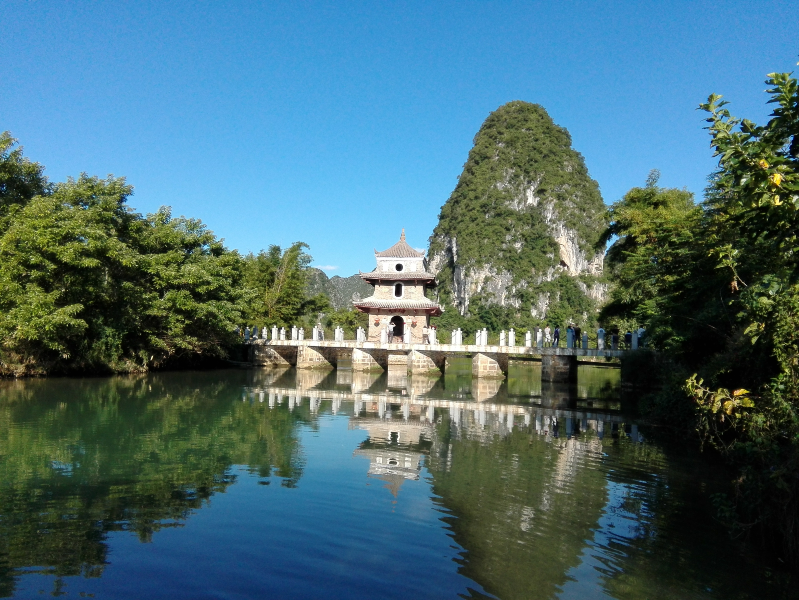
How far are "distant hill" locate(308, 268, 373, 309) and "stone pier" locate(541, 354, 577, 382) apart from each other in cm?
6894

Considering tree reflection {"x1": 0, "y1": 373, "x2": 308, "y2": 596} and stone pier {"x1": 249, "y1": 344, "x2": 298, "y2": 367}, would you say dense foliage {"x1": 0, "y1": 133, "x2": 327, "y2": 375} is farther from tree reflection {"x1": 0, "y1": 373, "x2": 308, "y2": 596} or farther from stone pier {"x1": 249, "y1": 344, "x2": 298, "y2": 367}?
stone pier {"x1": 249, "y1": 344, "x2": 298, "y2": 367}

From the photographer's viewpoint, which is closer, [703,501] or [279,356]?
[703,501]

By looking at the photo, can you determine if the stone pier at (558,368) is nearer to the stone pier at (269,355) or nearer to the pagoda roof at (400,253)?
the pagoda roof at (400,253)

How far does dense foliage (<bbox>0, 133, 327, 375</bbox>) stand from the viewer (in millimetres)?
16484

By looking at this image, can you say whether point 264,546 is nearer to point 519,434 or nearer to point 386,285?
point 519,434

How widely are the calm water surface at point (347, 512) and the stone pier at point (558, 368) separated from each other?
11657 mm

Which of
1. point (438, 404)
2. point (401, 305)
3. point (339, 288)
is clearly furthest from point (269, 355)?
point (339, 288)

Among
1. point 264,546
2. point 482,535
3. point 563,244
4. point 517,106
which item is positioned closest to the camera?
point 264,546

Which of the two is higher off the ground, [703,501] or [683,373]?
[683,373]

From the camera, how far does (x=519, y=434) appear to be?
11680 millimetres

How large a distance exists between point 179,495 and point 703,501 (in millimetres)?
6444

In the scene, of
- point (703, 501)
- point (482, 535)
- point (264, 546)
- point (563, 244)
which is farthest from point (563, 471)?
point (563, 244)

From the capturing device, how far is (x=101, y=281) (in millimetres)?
18688

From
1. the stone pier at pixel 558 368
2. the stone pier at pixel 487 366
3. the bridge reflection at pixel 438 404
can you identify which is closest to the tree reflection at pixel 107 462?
the bridge reflection at pixel 438 404
